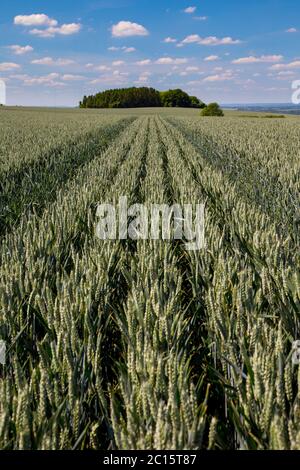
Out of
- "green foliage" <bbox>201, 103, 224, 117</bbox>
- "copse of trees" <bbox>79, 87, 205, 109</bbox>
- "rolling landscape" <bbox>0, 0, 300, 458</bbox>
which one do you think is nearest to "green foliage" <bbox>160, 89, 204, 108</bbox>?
"copse of trees" <bbox>79, 87, 205, 109</bbox>

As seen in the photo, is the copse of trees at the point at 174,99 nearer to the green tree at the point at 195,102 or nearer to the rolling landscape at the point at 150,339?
the green tree at the point at 195,102

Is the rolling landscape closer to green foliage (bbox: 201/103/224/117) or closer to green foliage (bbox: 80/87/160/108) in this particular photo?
green foliage (bbox: 201/103/224/117)

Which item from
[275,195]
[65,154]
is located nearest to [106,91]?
[65,154]

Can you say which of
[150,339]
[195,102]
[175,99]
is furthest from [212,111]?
[150,339]

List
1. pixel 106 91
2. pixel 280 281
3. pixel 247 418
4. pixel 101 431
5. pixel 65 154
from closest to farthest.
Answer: pixel 247 418 < pixel 101 431 < pixel 280 281 < pixel 65 154 < pixel 106 91

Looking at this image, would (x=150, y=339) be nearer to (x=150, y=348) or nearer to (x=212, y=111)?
(x=150, y=348)

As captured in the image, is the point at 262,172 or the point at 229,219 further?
the point at 262,172

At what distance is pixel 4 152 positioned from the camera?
377 inches

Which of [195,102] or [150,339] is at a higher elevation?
[195,102]

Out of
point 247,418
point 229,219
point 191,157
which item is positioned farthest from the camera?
point 191,157

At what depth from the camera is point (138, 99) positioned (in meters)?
85.4

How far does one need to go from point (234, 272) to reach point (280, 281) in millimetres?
255

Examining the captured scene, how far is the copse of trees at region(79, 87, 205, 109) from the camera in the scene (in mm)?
84875
